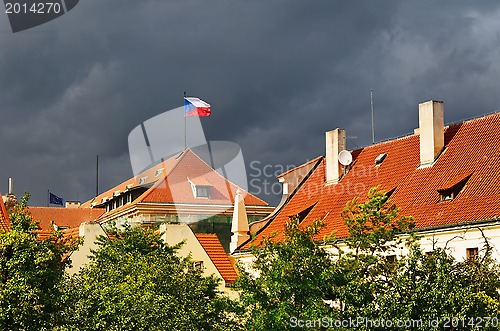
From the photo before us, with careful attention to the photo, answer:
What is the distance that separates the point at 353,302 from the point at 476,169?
14865 millimetres

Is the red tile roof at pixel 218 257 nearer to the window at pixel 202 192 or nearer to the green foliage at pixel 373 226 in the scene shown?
the window at pixel 202 192

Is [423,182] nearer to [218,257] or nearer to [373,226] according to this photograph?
[373,226]

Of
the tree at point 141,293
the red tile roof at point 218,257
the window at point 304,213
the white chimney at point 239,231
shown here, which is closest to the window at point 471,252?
the tree at point 141,293

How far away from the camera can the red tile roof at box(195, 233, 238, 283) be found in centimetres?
6045

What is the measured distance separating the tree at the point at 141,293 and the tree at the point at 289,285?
239cm

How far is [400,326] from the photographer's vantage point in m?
31.9

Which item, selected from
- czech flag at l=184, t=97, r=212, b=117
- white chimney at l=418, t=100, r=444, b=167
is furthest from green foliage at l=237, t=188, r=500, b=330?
czech flag at l=184, t=97, r=212, b=117

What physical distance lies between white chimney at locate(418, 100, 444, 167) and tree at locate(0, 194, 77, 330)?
23901 mm

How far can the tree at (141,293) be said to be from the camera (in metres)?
36.5

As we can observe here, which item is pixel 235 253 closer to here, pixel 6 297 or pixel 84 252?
pixel 84 252

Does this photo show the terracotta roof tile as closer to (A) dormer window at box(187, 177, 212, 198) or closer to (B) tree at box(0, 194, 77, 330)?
(A) dormer window at box(187, 177, 212, 198)

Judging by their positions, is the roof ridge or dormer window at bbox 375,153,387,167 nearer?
dormer window at bbox 375,153,387,167

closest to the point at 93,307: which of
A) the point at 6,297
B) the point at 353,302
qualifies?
the point at 6,297

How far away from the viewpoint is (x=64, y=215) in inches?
4545
